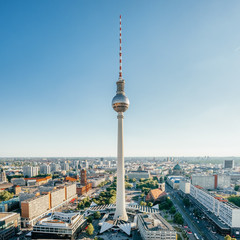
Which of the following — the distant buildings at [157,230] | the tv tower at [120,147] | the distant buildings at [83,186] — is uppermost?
the tv tower at [120,147]

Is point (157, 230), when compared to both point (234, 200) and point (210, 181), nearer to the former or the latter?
point (234, 200)

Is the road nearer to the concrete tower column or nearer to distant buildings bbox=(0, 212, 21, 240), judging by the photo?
the concrete tower column

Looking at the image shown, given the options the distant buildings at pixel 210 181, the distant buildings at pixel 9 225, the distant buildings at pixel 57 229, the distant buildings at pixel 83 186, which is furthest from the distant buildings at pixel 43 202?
the distant buildings at pixel 210 181

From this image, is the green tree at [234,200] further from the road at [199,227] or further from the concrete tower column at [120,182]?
the concrete tower column at [120,182]

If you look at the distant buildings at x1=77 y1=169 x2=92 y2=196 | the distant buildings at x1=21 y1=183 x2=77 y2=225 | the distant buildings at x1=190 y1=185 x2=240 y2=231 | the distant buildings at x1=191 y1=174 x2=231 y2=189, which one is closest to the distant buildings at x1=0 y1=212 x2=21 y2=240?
the distant buildings at x1=21 y1=183 x2=77 y2=225

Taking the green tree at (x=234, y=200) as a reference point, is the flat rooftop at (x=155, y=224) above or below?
above

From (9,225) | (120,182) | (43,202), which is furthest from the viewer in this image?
(43,202)

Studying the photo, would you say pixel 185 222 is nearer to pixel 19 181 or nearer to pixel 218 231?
pixel 218 231

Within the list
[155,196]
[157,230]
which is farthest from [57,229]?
[155,196]
